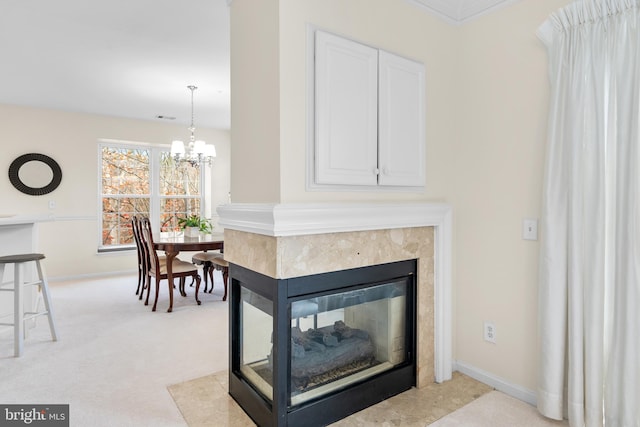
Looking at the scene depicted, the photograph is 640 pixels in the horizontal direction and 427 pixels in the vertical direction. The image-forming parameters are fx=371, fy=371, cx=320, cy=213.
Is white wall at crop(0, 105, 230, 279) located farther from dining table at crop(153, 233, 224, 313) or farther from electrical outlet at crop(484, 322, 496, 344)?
electrical outlet at crop(484, 322, 496, 344)

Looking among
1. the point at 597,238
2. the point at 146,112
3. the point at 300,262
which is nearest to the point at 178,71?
the point at 146,112

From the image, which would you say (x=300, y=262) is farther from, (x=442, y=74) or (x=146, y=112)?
(x=146, y=112)

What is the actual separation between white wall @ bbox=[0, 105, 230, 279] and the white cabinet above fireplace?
5165 mm

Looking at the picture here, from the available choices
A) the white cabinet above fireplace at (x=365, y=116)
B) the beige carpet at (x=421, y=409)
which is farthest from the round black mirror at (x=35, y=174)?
the white cabinet above fireplace at (x=365, y=116)

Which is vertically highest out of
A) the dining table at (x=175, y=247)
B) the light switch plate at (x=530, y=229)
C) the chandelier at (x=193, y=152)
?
the chandelier at (x=193, y=152)

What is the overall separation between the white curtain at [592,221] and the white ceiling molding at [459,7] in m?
0.44

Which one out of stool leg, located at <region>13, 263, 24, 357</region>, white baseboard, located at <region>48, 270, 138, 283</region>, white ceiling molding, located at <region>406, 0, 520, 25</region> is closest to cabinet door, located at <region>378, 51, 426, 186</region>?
white ceiling molding, located at <region>406, 0, 520, 25</region>

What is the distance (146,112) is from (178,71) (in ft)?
6.66

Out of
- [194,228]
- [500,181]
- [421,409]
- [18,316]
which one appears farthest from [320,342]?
[194,228]

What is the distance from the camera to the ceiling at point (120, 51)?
8.59 ft

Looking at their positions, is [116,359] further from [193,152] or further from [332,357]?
[193,152]

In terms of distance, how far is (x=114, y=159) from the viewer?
6098mm

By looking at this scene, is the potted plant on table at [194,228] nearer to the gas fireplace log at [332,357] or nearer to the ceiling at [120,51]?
the ceiling at [120,51]

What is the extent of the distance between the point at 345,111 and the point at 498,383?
1946 mm
